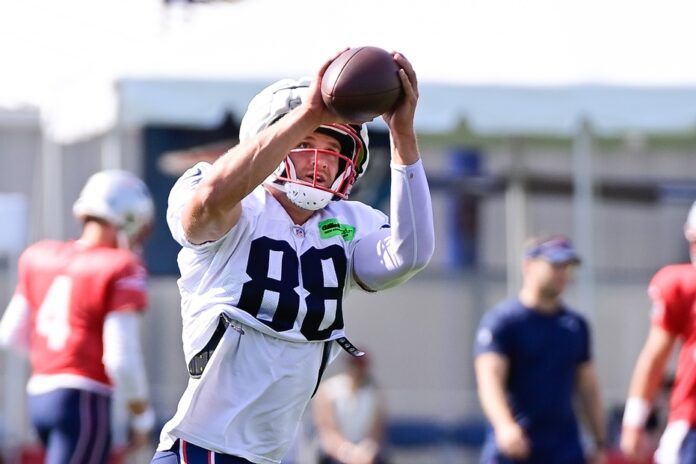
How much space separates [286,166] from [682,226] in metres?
10.4

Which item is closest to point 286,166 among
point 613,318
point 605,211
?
point 613,318

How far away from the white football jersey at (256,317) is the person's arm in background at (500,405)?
3.29 metres

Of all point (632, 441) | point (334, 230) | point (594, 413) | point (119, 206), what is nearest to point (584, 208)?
point (594, 413)

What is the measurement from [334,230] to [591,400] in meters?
3.94

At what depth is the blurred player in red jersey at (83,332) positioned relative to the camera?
21.6ft

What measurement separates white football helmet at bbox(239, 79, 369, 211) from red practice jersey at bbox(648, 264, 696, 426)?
2903mm

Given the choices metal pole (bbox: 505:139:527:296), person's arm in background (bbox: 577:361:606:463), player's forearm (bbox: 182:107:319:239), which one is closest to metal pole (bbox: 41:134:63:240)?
metal pole (bbox: 505:139:527:296)

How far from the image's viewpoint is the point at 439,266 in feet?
41.2

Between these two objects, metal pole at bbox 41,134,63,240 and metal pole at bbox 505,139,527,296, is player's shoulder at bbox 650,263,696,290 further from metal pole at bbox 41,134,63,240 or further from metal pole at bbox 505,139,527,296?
metal pole at bbox 41,134,63,240

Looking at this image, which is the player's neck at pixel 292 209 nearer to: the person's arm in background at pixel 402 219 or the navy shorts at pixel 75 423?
the person's arm in background at pixel 402 219

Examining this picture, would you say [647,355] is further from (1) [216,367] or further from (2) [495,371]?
(1) [216,367]

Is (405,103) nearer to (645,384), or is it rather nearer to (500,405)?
(645,384)

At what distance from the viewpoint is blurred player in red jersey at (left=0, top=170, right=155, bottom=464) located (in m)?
6.58

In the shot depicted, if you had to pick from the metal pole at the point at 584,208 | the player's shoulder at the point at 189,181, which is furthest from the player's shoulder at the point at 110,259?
the metal pole at the point at 584,208
